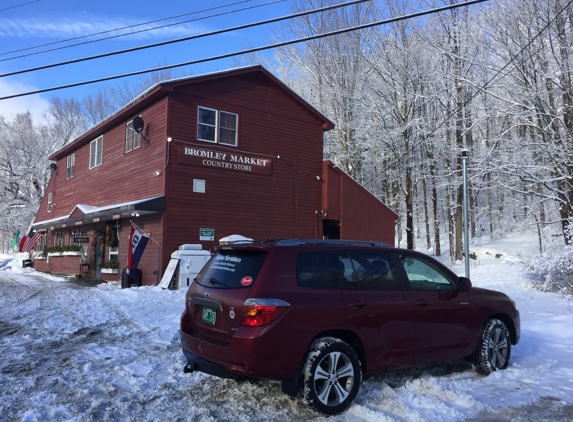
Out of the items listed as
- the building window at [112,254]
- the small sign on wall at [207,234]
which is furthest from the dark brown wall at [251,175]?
the building window at [112,254]

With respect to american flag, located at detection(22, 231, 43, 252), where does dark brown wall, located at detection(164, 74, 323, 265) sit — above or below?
above

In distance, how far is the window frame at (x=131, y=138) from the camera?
18222 millimetres

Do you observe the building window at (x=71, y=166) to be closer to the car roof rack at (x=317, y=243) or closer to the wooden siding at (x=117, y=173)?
the wooden siding at (x=117, y=173)

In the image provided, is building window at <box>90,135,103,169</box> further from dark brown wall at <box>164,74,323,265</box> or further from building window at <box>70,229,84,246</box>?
dark brown wall at <box>164,74,323,265</box>

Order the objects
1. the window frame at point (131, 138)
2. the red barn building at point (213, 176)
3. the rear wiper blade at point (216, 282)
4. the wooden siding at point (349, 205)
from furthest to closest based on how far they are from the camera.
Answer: the wooden siding at point (349, 205)
the window frame at point (131, 138)
the red barn building at point (213, 176)
the rear wiper blade at point (216, 282)

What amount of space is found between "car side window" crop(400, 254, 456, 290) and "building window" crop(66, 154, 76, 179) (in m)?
23.1

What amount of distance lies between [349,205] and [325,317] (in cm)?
1587

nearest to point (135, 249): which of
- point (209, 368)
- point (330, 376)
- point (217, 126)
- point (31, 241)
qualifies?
point (217, 126)

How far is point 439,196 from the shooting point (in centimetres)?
4116

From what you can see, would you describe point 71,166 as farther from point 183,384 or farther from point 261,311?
point 261,311

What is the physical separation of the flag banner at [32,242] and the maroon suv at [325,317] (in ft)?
82.0

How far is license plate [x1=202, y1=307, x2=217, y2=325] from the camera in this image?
4.90 meters

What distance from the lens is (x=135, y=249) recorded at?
1561cm

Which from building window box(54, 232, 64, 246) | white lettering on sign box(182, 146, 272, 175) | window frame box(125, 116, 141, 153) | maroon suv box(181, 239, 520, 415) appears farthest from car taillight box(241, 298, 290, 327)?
building window box(54, 232, 64, 246)
